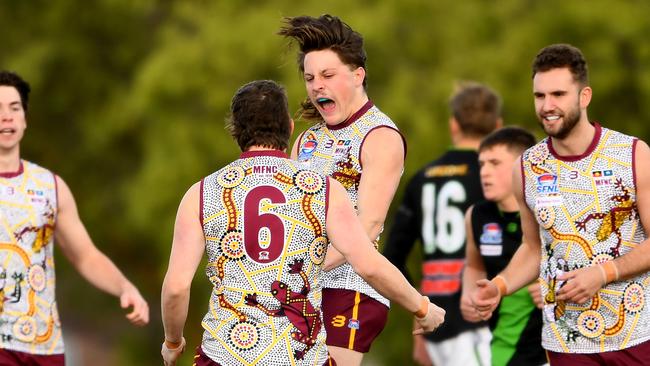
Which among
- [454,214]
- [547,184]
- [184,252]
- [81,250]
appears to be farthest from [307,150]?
[454,214]

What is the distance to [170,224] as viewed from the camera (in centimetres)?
2008

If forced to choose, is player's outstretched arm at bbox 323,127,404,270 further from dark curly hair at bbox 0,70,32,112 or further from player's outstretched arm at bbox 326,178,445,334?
dark curly hair at bbox 0,70,32,112

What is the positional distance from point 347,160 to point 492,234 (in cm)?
191

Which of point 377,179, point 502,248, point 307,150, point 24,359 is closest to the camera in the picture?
point 377,179

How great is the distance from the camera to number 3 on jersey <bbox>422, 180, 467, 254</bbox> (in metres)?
11.1

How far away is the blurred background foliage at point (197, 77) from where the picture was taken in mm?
19047

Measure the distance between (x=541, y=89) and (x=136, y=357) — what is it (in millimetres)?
A: 16429

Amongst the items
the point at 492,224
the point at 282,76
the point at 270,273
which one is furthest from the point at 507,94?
the point at 270,273

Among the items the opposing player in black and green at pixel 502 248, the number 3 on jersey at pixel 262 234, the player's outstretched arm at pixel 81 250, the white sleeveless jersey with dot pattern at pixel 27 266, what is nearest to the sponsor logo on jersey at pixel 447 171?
the opposing player in black and green at pixel 502 248

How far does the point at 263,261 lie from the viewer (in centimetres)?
673

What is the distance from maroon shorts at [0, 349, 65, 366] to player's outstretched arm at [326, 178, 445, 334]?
2.77m

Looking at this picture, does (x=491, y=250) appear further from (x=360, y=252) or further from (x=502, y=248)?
(x=360, y=252)

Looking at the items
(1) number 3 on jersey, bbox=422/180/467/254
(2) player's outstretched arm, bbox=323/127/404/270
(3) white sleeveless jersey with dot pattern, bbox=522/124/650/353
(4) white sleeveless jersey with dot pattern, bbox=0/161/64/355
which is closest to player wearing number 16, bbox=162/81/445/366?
(2) player's outstretched arm, bbox=323/127/404/270

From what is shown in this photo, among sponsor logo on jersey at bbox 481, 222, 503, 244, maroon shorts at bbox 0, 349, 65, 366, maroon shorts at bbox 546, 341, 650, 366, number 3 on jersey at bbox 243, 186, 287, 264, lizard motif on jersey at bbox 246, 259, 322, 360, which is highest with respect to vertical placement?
number 3 on jersey at bbox 243, 186, 287, 264
